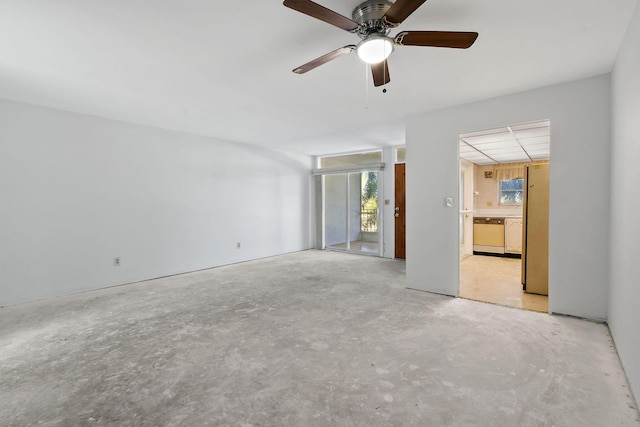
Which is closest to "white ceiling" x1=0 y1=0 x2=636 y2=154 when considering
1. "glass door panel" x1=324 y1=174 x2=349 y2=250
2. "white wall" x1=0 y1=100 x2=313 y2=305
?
"white wall" x1=0 y1=100 x2=313 y2=305

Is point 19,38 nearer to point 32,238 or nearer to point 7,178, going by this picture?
point 7,178

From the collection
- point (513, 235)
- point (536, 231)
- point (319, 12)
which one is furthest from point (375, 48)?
point (513, 235)

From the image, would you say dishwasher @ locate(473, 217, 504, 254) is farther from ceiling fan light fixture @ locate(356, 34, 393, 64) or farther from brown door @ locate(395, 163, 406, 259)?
ceiling fan light fixture @ locate(356, 34, 393, 64)

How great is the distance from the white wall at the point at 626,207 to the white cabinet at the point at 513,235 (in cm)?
398

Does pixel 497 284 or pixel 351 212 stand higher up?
pixel 351 212

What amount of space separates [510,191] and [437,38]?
6.67 m

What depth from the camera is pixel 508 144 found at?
5055 millimetres

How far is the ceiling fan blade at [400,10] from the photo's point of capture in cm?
154

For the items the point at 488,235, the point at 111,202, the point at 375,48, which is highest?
the point at 375,48

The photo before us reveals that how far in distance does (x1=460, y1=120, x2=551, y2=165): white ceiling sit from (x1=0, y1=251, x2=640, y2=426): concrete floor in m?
2.32

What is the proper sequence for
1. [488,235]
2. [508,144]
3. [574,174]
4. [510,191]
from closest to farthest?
[574,174] < [508,144] < [488,235] < [510,191]

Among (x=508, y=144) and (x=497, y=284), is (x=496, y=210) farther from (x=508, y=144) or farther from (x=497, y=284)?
(x=497, y=284)

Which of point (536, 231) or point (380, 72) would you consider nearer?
point (380, 72)

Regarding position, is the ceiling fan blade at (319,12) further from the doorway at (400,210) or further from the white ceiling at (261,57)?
the doorway at (400,210)
